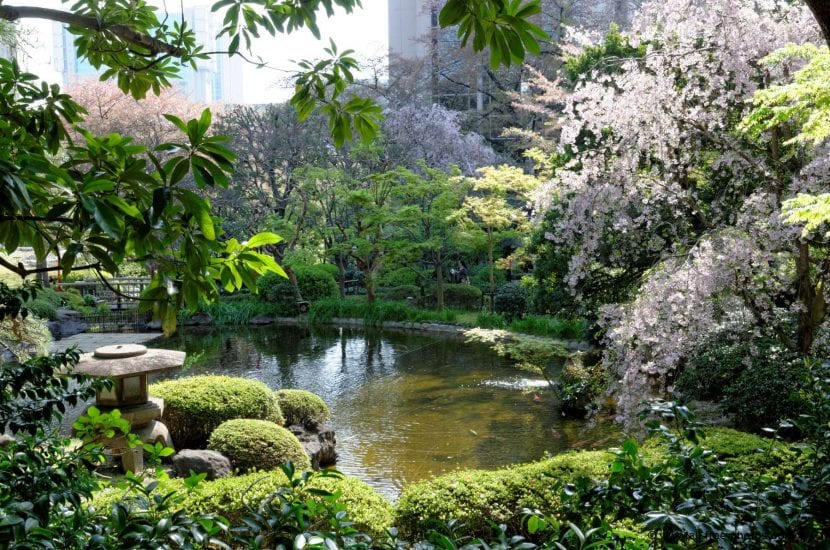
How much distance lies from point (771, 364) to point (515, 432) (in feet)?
9.94

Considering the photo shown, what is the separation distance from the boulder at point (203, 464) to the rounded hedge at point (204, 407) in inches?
43.8

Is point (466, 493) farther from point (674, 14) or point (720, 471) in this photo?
point (674, 14)

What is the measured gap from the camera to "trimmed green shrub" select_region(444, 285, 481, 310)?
56.3 ft

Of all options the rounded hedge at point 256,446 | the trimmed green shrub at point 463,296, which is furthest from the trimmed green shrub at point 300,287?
the rounded hedge at point 256,446

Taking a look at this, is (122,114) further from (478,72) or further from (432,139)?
(478,72)

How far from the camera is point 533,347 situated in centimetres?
920

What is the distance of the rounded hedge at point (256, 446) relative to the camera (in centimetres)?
588

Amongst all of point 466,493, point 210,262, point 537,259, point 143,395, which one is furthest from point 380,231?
point 210,262

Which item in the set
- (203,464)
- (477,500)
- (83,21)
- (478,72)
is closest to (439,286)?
(478,72)

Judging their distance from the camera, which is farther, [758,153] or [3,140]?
[758,153]

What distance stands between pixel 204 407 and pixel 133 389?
768 mm

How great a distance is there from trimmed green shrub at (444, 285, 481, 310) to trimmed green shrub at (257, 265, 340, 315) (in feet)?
10.4

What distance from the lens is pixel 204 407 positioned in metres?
6.86

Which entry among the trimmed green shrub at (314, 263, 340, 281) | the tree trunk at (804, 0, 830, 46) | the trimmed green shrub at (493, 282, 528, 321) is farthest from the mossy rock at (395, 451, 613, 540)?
the trimmed green shrub at (314, 263, 340, 281)
